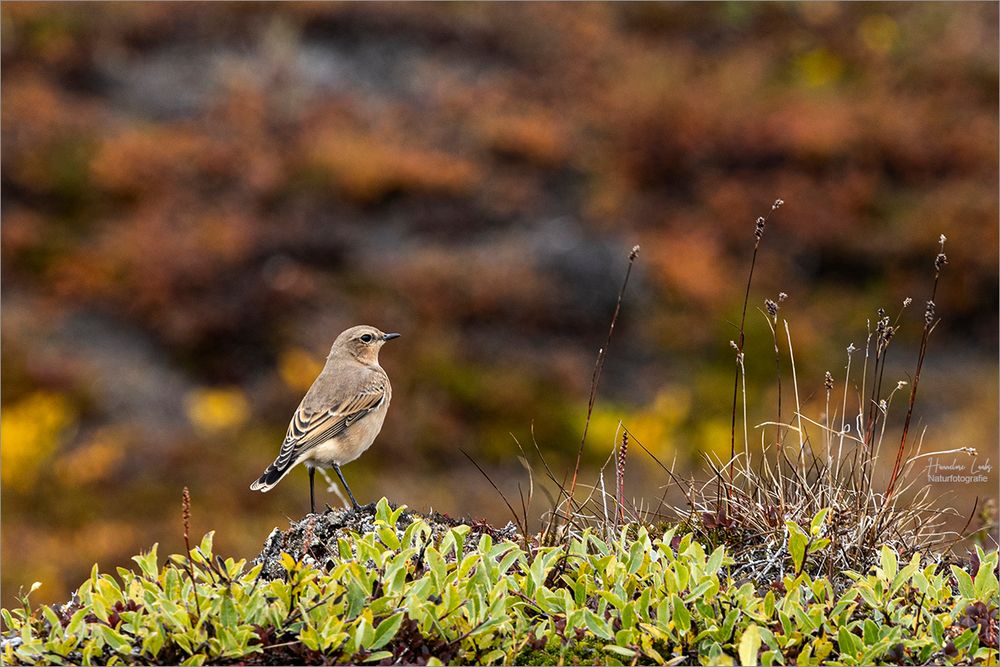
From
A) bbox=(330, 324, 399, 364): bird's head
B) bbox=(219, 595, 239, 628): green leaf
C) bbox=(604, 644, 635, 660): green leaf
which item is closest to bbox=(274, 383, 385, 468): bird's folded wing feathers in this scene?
bbox=(330, 324, 399, 364): bird's head

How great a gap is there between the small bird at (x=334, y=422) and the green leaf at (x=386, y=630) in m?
2.18

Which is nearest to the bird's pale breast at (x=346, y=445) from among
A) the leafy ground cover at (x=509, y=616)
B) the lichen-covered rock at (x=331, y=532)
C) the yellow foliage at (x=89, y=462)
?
the lichen-covered rock at (x=331, y=532)

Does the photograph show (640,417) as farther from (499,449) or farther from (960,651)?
(960,651)

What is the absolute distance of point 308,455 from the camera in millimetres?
5703

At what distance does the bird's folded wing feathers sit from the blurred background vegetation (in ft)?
9.72

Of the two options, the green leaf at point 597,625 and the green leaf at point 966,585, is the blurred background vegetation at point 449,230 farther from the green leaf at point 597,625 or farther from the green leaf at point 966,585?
the green leaf at point 966,585

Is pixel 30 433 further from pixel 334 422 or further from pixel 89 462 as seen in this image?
pixel 334 422

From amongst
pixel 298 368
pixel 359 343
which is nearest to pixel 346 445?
pixel 359 343

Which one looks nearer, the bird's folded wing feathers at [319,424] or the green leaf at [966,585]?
the green leaf at [966,585]

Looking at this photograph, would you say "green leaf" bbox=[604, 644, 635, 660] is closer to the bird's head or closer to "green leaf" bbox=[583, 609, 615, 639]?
"green leaf" bbox=[583, 609, 615, 639]

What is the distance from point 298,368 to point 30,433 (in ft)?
9.63

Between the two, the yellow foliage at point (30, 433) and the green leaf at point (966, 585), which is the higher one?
the yellow foliage at point (30, 433)

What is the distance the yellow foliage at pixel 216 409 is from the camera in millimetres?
11297

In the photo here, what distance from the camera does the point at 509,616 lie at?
3539 mm
